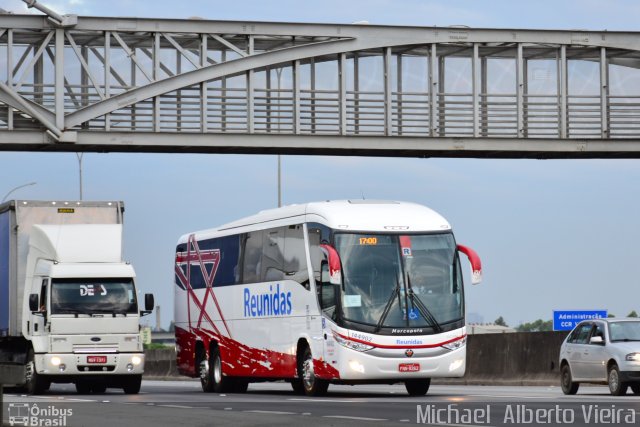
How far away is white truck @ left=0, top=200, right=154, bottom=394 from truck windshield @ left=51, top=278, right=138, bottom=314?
0.02 metres

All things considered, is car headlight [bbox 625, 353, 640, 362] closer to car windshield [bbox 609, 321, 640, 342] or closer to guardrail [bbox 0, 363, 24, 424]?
car windshield [bbox 609, 321, 640, 342]

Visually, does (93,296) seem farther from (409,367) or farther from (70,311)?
(409,367)

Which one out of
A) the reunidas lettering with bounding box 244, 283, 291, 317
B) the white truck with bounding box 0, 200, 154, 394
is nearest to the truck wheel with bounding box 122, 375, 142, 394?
the white truck with bounding box 0, 200, 154, 394

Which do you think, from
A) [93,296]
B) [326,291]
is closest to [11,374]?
[326,291]

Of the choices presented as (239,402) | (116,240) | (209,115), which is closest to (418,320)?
(239,402)

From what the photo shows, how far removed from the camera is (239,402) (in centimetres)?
2512

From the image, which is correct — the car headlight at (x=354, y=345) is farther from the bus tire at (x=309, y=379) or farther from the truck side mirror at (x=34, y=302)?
the truck side mirror at (x=34, y=302)

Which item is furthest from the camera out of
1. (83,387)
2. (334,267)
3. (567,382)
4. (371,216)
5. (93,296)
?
(83,387)

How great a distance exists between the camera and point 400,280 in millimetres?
26344

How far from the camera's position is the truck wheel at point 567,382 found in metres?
28.8

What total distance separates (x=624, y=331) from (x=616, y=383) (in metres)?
1.50

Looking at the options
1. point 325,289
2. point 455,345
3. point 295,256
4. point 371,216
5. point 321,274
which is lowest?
point 455,345

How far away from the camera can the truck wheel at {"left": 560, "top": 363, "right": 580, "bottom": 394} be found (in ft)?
94.3

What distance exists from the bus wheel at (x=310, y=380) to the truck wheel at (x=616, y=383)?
4995mm
